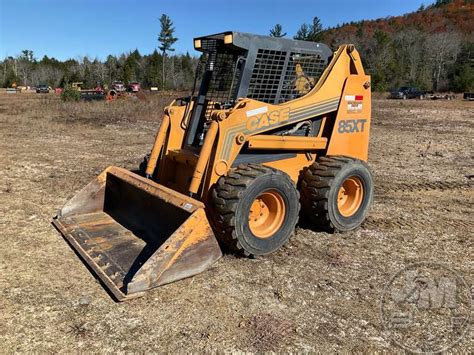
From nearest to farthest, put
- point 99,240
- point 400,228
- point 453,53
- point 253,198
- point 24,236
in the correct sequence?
point 253,198 < point 99,240 < point 24,236 < point 400,228 < point 453,53

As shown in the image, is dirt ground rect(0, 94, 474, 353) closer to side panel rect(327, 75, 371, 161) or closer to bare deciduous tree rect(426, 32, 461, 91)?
side panel rect(327, 75, 371, 161)

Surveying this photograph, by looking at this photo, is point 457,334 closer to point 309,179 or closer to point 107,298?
point 309,179

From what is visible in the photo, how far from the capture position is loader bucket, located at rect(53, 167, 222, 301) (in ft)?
12.6

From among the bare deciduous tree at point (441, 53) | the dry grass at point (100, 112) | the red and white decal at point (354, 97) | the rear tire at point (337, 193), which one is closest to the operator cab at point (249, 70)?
the red and white decal at point (354, 97)

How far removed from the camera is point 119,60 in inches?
3440

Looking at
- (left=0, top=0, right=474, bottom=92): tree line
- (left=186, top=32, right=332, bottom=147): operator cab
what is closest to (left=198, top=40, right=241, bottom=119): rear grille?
(left=186, top=32, right=332, bottom=147): operator cab

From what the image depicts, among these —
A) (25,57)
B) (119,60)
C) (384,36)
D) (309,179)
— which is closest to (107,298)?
(309,179)

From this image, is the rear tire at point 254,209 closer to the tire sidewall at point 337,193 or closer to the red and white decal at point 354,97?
the tire sidewall at point 337,193

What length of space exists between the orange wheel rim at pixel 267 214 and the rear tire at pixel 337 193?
2.21 ft

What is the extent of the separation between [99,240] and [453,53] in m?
76.6

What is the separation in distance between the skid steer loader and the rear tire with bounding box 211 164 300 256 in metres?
0.01

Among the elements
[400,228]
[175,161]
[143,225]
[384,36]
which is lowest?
[143,225]

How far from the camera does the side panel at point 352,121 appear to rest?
5578 mm

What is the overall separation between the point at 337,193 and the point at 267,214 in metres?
1.00
